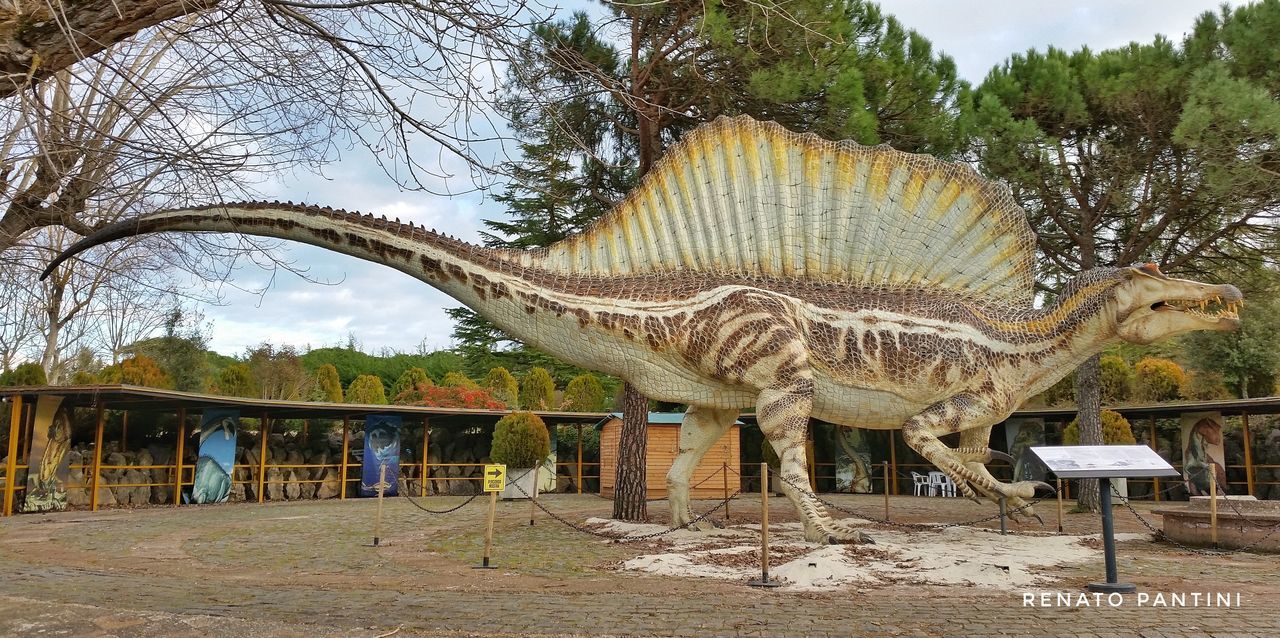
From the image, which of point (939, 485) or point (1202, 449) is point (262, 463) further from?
point (1202, 449)

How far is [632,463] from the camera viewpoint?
10.6 m

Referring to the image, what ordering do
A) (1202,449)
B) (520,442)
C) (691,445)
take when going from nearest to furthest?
(691,445) → (1202,449) → (520,442)

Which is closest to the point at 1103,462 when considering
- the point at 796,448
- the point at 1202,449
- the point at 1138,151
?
the point at 796,448

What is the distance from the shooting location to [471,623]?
4137mm

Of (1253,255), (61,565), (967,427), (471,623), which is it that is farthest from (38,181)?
(1253,255)

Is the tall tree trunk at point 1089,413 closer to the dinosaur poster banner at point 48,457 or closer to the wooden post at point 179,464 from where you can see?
the wooden post at point 179,464

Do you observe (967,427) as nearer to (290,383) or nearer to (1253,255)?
(1253,255)

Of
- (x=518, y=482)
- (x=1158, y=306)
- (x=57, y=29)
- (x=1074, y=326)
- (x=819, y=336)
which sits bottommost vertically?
(x=518, y=482)

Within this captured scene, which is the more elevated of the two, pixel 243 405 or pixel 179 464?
pixel 243 405

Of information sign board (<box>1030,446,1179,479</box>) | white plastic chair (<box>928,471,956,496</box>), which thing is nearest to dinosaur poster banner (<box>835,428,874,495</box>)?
white plastic chair (<box>928,471,956,496</box>)

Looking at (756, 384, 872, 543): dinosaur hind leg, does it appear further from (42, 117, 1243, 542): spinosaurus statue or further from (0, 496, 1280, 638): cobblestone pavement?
(0, 496, 1280, 638): cobblestone pavement

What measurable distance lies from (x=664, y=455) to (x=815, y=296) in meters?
8.64

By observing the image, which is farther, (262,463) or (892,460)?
(892,460)

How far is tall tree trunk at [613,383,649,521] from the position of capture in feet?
34.2
